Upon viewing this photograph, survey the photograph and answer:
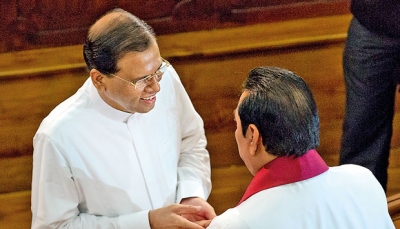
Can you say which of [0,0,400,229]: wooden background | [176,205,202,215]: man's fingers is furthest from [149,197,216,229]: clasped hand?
[0,0,400,229]: wooden background

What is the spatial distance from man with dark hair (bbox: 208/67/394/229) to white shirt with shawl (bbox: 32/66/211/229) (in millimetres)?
558

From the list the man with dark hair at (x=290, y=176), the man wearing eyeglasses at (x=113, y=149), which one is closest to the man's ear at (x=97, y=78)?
the man wearing eyeglasses at (x=113, y=149)

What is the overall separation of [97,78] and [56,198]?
0.39 m

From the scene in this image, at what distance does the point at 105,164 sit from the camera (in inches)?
74.1

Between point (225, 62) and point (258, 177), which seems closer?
point (258, 177)

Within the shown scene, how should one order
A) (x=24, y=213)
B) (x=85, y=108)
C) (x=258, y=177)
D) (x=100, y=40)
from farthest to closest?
(x=24, y=213)
(x=85, y=108)
(x=100, y=40)
(x=258, y=177)

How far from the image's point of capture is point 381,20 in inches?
96.3

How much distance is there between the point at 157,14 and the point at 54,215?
1646 mm

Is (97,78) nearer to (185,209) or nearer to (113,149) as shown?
(113,149)

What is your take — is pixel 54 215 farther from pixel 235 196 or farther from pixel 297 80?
pixel 235 196

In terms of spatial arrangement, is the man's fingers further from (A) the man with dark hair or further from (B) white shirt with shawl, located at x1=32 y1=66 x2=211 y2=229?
(A) the man with dark hair

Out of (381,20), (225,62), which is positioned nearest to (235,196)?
(225,62)

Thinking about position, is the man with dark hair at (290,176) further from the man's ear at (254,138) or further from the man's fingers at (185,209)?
the man's fingers at (185,209)

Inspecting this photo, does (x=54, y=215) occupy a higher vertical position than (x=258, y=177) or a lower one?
lower
